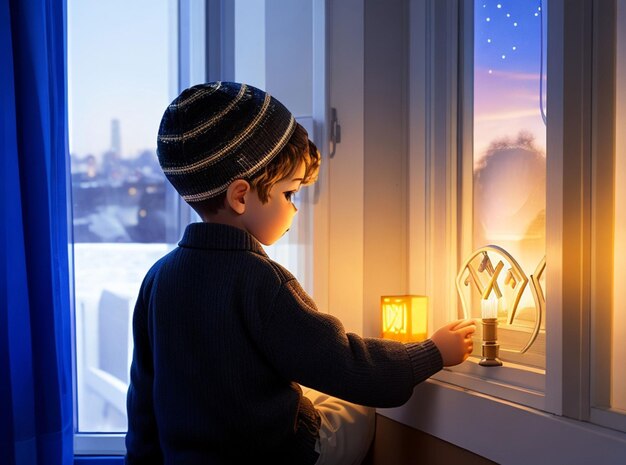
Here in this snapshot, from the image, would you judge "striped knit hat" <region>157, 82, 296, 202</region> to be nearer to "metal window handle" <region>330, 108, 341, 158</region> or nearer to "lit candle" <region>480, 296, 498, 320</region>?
"metal window handle" <region>330, 108, 341, 158</region>

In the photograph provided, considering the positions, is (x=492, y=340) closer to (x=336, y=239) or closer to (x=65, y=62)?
(x=336, y=239)

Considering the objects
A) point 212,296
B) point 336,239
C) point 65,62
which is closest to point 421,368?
point 212,296

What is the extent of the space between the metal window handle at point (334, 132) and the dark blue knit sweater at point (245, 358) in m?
0.49

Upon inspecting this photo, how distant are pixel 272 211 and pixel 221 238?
12 centimetres

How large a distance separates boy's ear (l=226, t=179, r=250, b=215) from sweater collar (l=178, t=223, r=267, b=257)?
42 mm

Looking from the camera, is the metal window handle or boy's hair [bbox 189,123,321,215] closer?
boy's hair [bbox 189,123,321,215]

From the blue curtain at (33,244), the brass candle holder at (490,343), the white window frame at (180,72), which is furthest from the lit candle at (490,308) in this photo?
the blue curtain at (33,244)

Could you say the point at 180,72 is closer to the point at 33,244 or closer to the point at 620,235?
the point at 33,244

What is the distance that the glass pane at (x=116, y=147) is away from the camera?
195 centimetres

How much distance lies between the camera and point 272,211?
1.28 metres

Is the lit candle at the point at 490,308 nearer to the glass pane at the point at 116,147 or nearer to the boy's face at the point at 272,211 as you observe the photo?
the boy's face at the point at 272,211

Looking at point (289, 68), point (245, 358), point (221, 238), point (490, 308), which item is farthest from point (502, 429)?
point (289, 68)

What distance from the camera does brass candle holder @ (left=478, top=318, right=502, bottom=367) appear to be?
1349mm

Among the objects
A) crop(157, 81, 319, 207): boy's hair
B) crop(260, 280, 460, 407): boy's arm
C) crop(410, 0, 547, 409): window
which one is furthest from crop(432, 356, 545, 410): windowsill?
crop(157, 81, 319, 207): boy's hair
